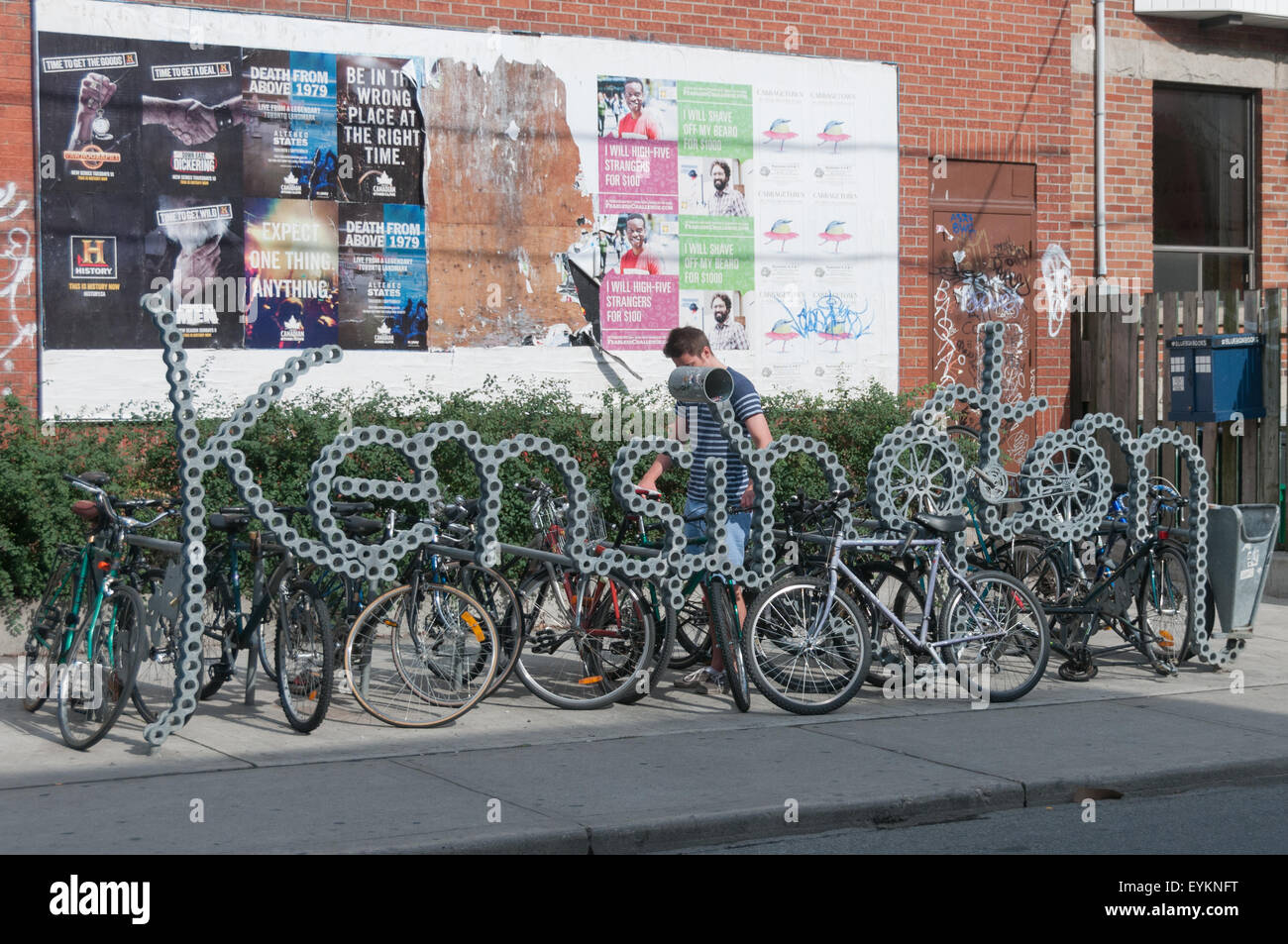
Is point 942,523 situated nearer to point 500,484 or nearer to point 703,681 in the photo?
point 703,681

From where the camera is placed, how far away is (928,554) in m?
8.60

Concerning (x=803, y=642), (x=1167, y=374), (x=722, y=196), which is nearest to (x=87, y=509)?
(x=803, y=642)

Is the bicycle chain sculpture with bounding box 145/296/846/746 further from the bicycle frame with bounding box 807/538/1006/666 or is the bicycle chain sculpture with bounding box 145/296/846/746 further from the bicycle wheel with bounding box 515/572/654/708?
the bicycle frame with bounding box 807/538/1006/666

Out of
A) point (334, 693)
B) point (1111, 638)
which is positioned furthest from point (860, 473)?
point (334, 693)

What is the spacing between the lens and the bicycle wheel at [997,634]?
8.47 metres

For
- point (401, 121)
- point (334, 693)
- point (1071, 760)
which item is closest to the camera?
point (1071, 760)

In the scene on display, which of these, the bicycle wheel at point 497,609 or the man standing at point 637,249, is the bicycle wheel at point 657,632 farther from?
the man standing at point 637,249

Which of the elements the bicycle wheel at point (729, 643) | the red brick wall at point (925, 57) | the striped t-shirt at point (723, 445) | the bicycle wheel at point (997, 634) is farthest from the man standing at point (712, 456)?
the red brick wall at point (925, 57)

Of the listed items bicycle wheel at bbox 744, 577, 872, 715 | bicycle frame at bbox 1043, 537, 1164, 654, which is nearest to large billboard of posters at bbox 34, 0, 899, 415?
bicycle frame at bbox 1043, 537, 1164, 654

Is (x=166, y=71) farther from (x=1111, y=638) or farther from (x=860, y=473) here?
(x=1111, y=638)

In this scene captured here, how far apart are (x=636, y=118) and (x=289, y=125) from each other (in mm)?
2894

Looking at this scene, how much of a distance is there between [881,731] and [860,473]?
14.3 feet

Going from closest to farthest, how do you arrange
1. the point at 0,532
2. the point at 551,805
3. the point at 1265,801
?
1. the point at 551,805
2. the point at 1265,801
3. the point at 0,532

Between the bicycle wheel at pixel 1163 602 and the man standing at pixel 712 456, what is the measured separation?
2625 millimetres
